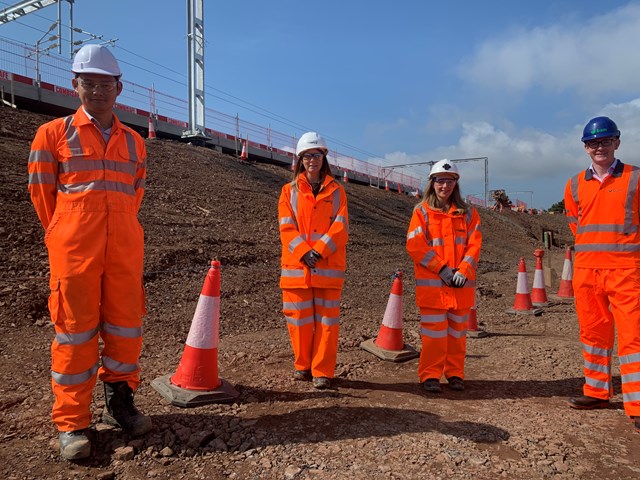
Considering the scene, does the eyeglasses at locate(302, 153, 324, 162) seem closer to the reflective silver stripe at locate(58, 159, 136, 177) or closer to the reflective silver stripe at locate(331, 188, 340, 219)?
the reflective silver stripe at locate(331, 188, 340, 219)

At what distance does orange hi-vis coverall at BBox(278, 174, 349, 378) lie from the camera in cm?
386

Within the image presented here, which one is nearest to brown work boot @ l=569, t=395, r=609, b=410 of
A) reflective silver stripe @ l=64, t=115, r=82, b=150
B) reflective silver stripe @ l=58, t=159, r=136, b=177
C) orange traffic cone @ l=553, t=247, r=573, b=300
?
reflective silver stripe @ l=58, t=159, r=136, b=177

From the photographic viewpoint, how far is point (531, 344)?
548 centimetres

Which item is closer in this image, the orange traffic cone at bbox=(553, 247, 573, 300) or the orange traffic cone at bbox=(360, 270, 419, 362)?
the orange traffic cone at bbox=(360, 270, 419, 362)

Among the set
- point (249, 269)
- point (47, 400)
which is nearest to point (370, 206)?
point (249, 269)

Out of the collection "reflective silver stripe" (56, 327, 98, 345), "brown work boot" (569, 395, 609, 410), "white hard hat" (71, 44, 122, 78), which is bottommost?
"brown work boot" (569, 395, 609, 410)

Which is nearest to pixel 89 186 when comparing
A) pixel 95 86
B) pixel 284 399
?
pixel 95 86

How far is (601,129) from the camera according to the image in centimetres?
363

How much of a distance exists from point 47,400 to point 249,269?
4.84m

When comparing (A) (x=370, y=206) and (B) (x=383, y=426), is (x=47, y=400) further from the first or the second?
(A) (x=370, y=206)

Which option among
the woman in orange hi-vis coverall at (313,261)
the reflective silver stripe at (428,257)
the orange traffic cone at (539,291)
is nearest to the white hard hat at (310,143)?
the woman in orange hi-vis coverall at (313,261)

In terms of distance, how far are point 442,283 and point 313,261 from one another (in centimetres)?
109

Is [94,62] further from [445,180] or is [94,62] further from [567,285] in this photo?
[567,285]

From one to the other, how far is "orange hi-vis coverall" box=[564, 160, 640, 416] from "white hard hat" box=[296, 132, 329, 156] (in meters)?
2.07
